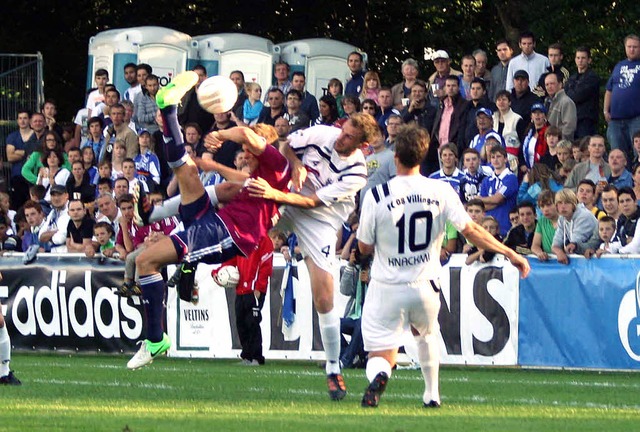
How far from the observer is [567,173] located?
56.0ft

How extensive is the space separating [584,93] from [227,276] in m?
6.00

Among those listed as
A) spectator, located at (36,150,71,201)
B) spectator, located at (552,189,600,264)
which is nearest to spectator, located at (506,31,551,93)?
spectator, located at (552,189,600,264)

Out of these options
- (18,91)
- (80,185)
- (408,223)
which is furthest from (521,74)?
(18,91)

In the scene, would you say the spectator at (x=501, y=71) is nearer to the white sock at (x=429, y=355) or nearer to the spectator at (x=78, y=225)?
the spectator at (x=78, y=225)

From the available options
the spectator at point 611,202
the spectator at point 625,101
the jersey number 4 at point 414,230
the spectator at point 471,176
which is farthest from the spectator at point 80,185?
the jersey number 4 at point 414,230

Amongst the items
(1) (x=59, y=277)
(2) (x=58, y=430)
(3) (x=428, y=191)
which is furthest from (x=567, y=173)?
(2) (x=58, y=430)

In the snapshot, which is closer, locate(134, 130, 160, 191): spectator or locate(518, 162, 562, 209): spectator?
locate(518, 162, 562, 209): spectator

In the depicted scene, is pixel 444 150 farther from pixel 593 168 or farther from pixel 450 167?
pixel 593 168

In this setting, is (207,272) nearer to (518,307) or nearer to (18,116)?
(518,307)

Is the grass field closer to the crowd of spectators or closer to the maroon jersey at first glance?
the maroon jersey

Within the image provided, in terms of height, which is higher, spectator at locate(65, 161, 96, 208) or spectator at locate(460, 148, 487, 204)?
spectator at locate(460, 148, 487, 204)

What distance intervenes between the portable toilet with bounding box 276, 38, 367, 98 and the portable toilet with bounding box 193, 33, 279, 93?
0.39m

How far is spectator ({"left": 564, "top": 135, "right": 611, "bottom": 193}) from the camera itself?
16.7 metres

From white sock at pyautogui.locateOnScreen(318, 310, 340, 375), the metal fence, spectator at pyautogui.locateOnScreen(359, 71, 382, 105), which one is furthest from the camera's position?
the metal fence
